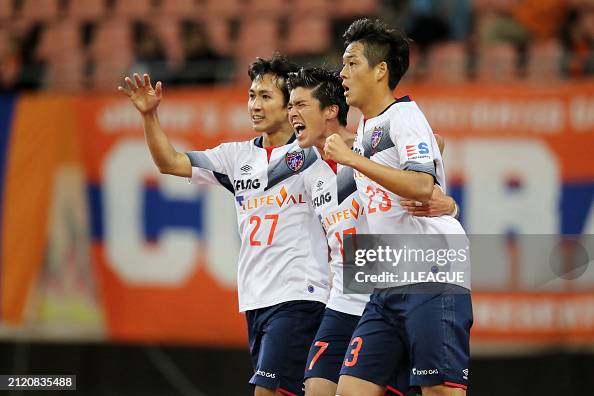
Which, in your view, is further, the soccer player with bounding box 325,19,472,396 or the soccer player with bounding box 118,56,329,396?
the soccer player with bounding box 118,56,329,396

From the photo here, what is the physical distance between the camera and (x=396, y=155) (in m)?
5.71

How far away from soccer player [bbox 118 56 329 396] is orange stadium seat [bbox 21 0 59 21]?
8227mm

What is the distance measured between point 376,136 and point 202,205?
487 cm

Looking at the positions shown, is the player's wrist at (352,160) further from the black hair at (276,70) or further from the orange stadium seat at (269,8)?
the orange stadium seat at (269,8)

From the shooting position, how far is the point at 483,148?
382 inches

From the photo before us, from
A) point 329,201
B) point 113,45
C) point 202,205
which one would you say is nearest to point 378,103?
point 329,201

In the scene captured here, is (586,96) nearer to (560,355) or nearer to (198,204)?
(560,355)

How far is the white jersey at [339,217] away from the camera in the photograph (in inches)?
256

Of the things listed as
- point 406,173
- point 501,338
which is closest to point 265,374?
point 406,173

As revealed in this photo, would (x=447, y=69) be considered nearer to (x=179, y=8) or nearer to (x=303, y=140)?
(x=303, y=140)

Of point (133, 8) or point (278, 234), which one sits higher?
point (133, 8)

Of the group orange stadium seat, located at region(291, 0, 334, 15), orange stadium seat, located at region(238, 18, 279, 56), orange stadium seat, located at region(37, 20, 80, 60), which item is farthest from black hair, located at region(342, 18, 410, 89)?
orange stadium seat, located at region(37, 20, 80, 60)

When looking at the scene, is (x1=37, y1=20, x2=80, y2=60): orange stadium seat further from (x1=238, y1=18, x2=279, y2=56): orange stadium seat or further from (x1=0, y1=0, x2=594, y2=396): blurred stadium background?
(x1=238, y1=18, x2=279, y2=56): orange stadium seat

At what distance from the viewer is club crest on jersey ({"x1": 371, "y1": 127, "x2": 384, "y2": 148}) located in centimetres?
579
